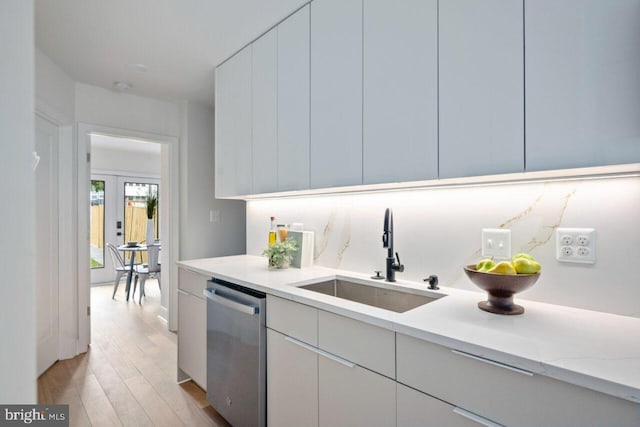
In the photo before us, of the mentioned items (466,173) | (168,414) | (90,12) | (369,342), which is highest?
(90,12)

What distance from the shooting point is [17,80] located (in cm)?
54

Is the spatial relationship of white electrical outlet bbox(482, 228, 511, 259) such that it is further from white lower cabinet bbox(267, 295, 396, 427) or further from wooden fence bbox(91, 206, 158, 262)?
wooden fence bbox(91, 206, 158, 262)

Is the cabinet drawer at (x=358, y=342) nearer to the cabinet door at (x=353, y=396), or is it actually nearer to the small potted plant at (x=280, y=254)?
the cabinet door at (x=353, y=396)

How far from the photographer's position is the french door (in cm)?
588

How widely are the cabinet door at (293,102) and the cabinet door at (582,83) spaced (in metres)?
1.12

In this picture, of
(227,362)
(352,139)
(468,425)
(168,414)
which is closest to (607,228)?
(468,425)

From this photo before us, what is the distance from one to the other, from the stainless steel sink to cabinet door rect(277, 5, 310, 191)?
1.90 ft

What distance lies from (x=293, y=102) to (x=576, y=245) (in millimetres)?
1531

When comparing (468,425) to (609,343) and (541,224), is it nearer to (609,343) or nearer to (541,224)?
(609,343)

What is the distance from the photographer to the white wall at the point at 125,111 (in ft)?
10.00

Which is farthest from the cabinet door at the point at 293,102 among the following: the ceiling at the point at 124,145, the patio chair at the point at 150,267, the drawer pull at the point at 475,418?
the ceiling at the point at 124,145

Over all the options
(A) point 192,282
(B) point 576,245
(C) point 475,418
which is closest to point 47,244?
(A) point 192,282

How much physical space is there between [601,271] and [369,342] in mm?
855

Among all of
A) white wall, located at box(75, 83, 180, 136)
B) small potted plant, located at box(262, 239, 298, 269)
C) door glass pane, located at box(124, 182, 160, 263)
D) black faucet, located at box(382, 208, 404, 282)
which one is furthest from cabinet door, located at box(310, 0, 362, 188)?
door glass pane, located at box(124, 182, 160, 263)
